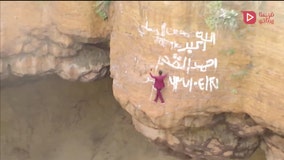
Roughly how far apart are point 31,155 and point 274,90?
2.94 meters

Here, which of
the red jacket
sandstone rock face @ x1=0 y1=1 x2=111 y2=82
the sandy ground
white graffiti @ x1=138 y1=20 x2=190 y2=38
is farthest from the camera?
the sandy ground

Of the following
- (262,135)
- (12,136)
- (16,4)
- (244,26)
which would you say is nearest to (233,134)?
(262,135)

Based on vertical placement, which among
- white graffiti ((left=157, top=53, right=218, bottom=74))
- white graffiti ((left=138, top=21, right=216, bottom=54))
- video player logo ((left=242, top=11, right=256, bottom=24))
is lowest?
white graffiti ((left=157, top=53, right=218, bottom=74))

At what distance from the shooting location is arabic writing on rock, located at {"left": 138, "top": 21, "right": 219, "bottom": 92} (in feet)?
13.4

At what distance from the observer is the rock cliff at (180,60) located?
4102 mm

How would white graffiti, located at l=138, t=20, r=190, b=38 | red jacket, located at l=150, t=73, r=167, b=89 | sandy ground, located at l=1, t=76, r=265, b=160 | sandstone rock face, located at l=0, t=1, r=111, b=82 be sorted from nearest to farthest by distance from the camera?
white graffiti, located at l=138, t=20, r=190, b=38
red jacket, located at l=150, t=73, r=167, b=89
sandstone rock face, located at l=0, t=1, r=111, b=82
sandy ground, located at l=1, t=76, r=265, b=160

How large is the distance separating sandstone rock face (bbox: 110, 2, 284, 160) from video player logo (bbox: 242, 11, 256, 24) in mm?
33

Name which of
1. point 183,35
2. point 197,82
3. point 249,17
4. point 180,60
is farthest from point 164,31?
point 249,17

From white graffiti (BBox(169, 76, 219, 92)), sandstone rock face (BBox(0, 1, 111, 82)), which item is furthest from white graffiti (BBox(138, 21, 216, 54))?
sandstone rock face (BBox(0, 1, 111, 82))

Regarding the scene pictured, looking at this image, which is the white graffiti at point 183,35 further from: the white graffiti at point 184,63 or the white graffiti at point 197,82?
the white graffiti at point 197,82

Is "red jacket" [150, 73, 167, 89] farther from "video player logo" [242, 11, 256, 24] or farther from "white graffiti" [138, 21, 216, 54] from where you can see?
"video player logo" [242, 11, 256, 24]

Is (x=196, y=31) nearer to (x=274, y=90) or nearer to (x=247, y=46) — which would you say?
(x=247, y=46)

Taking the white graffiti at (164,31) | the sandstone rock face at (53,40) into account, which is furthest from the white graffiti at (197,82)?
the sandstone rock face at (53,40)

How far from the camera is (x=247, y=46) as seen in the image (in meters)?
4.23
